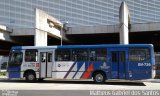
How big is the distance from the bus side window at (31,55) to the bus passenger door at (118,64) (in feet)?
19.2

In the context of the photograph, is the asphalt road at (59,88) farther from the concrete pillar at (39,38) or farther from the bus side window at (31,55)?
the concrete pillar at (39,38)

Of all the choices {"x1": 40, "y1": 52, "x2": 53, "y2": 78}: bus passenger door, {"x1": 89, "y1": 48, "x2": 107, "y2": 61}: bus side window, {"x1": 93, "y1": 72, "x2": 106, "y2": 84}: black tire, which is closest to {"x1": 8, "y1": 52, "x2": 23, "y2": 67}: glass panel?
{"x1": 40, "y1": 52, "x2": 53, "y2": 78}: bus passenger door

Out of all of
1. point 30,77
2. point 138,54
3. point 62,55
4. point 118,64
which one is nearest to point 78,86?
point 118,64

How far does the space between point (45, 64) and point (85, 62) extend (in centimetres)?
309

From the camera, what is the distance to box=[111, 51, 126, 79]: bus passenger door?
→ 2052 cm

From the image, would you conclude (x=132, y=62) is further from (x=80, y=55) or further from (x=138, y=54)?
(x=80, y=55)

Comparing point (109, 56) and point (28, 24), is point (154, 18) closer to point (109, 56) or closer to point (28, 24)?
point (28, 24)

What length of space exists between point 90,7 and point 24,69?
4279 inches

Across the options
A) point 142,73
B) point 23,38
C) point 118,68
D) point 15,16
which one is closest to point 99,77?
point 118,68

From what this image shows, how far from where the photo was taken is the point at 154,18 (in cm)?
14075

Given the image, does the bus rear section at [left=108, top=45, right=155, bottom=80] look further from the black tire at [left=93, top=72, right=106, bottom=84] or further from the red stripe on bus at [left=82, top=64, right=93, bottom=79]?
the red stripe on bus at [left=82, top=64, right=93, bottom=79]

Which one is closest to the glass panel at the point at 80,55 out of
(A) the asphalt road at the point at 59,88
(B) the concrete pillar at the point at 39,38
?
(A) the asphalt road at the point at 59,88

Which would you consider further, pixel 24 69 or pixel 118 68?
pixel 24 69

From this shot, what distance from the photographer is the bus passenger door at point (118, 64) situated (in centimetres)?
2052
